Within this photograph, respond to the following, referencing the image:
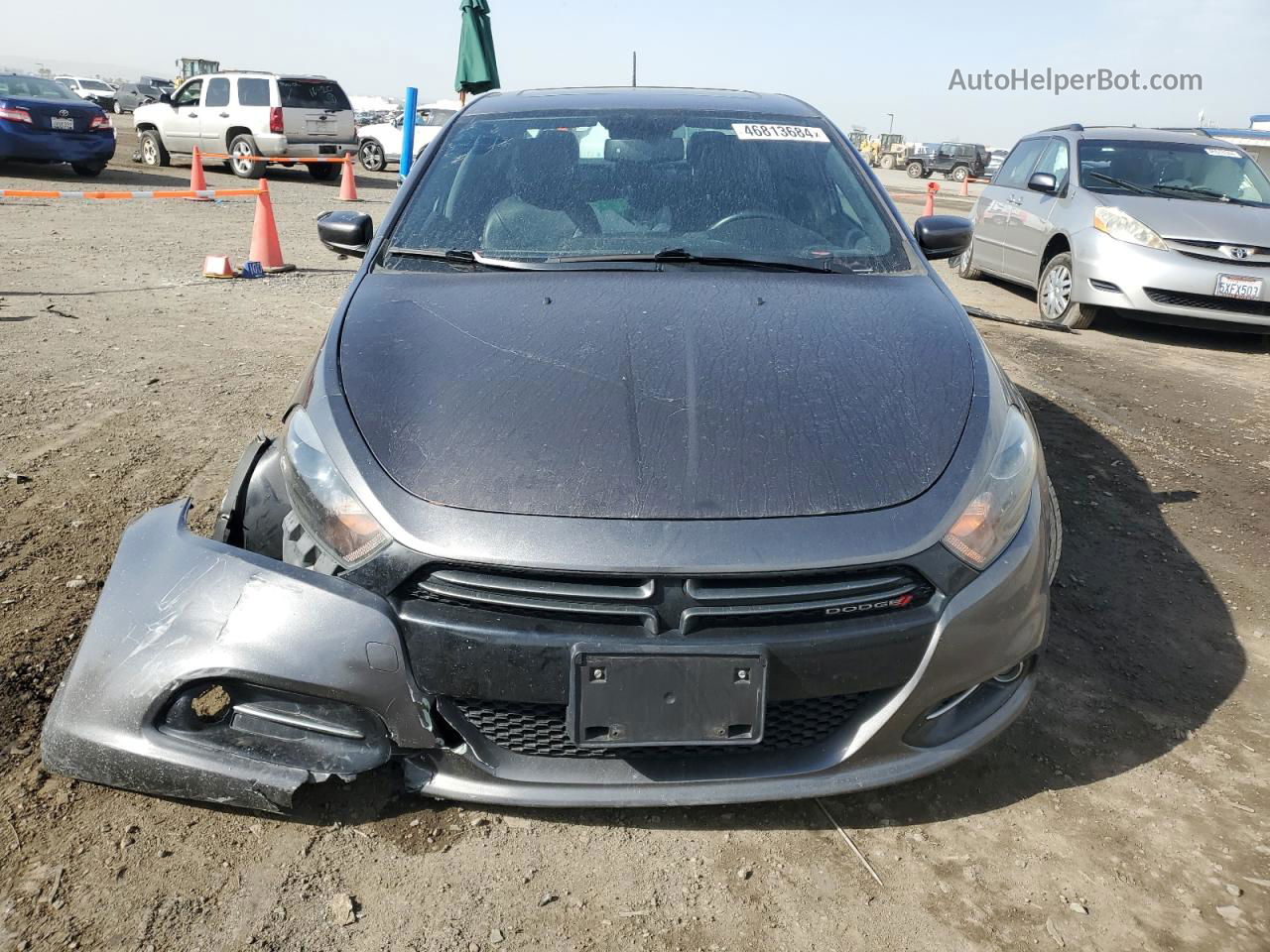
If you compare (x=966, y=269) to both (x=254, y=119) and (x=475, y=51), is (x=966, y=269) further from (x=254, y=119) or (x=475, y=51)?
(x=254, y=119)

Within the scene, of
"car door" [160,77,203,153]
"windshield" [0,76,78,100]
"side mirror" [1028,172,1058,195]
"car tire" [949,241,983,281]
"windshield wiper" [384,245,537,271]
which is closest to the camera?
"windshield wiper" [384,245,537,271]

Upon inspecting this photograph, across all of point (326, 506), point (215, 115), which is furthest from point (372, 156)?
point (326, 506)

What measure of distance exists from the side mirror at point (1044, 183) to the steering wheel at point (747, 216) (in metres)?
6.04

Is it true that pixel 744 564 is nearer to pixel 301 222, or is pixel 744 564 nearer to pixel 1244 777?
pixel 1244 777

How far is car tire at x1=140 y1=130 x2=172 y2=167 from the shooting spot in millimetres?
18531

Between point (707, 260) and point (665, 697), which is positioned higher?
point (707, 260)

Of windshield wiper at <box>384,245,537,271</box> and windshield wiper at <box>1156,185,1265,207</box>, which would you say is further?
windshield wiper at <box>1156,185,1265,207</box>

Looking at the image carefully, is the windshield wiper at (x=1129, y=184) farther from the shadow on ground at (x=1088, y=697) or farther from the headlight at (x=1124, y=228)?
the shadow on ground at (x=1088, y=697)

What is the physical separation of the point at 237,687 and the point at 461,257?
1463 mm

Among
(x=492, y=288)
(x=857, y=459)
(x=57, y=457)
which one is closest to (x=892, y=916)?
(x=857, y=459)

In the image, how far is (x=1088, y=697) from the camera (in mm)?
2713

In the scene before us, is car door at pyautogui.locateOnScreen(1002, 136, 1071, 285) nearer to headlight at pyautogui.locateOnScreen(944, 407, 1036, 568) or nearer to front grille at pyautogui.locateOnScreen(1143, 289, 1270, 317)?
front grille at pyautogui.locateOnScreen(1143, 289, 1270, 317)

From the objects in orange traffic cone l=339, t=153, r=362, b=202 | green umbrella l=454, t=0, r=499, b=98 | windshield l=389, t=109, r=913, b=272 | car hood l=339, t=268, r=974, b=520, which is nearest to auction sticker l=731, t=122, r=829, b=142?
windshield l=389, t=109, r=913, b=272

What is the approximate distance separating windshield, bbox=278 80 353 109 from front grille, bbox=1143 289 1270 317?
14700 mm
